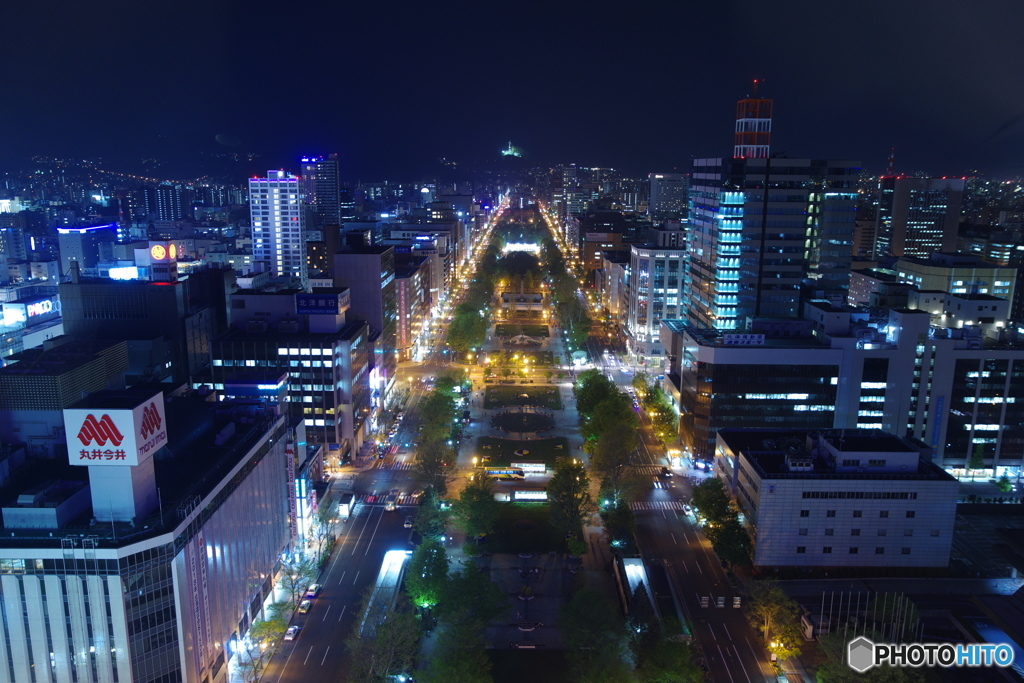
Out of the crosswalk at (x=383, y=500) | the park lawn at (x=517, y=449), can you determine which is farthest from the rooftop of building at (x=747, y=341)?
the crosswalk at (x=383, y=500)

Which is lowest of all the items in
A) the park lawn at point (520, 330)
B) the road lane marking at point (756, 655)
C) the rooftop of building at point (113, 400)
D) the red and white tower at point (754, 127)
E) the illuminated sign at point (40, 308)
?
the road lane marking at point (756, 655)

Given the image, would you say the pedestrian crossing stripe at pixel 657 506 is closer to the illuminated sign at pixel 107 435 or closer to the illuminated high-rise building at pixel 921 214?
the illuminated sign at pixel 107 435

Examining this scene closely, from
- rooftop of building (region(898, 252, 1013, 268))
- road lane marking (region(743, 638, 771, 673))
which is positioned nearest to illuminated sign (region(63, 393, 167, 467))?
road lane marking (region(743, 638, 771, 673))

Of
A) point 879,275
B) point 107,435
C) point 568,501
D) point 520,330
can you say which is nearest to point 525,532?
point 568,501

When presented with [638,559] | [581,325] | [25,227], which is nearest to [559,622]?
[638,559]

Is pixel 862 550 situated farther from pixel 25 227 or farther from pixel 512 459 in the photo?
pixel 25 227
